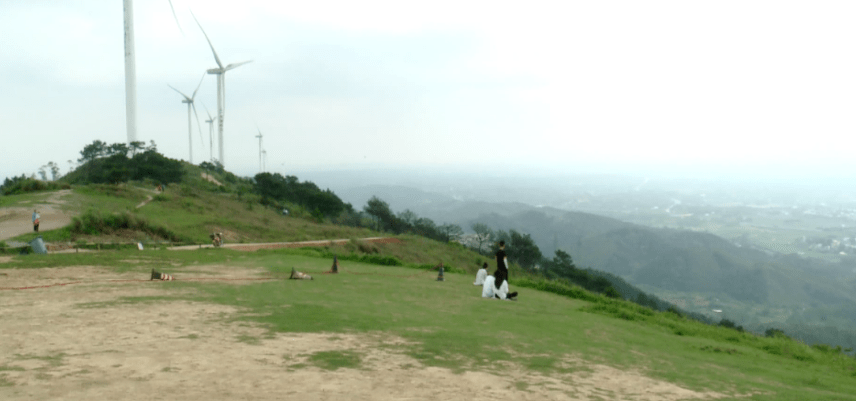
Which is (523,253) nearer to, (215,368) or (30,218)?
(30,218)

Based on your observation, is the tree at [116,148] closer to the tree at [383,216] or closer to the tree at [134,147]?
the tree at [134,147]

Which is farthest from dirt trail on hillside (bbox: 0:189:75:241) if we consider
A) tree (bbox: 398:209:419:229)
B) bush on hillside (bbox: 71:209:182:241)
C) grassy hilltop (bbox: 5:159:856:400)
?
tree (bbox: 398:209:419:229)

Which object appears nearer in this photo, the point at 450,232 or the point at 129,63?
the point at 129,63

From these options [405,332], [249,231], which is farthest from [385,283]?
[249,231]

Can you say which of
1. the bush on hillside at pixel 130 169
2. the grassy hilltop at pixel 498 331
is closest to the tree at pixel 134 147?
the bush on hillside at pixel 130 169

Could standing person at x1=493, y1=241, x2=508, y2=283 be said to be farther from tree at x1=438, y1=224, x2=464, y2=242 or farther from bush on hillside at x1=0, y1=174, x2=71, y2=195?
tree at x1=438, y1=224, x2=464, y2=242

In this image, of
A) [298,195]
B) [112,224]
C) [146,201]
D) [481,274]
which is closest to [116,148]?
[298,195]

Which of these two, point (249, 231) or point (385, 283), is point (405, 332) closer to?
point (385, 283)
